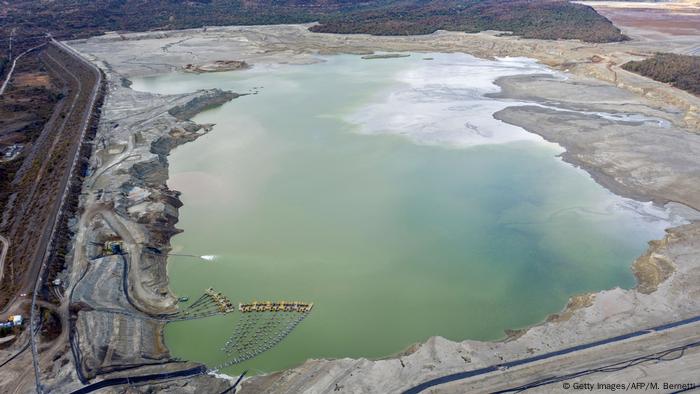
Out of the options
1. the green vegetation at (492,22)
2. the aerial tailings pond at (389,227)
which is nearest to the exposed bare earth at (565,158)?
the aerial tailings pond at (389,227)

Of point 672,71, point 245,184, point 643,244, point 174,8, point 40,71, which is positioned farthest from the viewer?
point 174,8

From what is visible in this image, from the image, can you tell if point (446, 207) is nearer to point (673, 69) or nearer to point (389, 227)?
point (389, 227)

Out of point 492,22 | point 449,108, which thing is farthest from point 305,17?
point 449,108

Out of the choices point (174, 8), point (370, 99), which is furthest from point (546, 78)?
point (174, 8)

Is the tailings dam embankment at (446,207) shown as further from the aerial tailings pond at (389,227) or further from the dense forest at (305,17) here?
the dense forest at (305,17)

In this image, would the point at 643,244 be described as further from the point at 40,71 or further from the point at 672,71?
the point at 40,71

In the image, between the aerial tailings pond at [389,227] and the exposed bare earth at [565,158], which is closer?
the exposed bare earth at [565,158]

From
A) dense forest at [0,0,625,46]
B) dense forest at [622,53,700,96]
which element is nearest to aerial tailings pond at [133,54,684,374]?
dense forest at [622,53,700,96]

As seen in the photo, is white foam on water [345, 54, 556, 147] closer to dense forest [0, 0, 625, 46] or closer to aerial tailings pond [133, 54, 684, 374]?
aerial tailings pond [133, 54, 684, 374]
